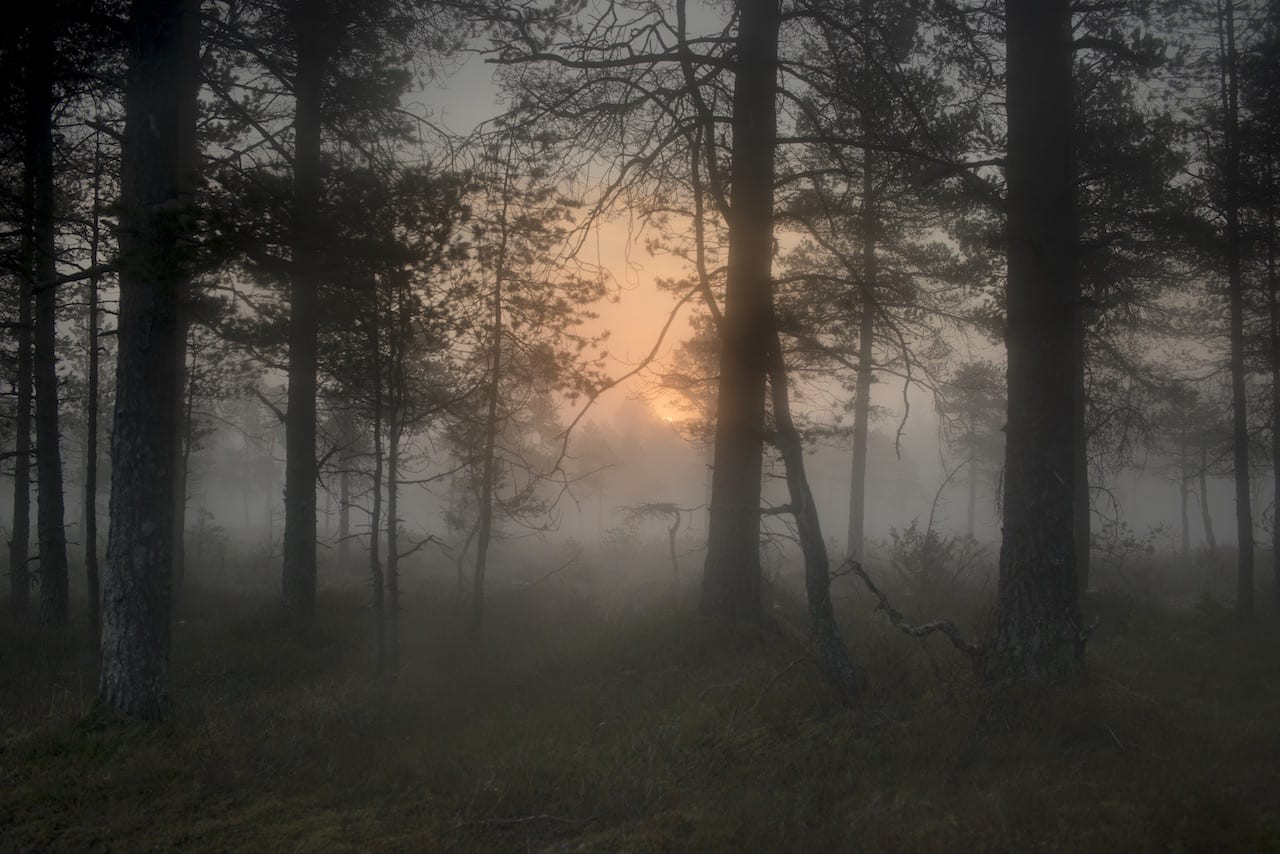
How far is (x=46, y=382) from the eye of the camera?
12.8 m

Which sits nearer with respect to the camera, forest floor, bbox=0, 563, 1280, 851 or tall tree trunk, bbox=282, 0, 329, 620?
forest floor, bbox=0, 563, 1280, 851

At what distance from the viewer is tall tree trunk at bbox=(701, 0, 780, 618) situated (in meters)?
10.2

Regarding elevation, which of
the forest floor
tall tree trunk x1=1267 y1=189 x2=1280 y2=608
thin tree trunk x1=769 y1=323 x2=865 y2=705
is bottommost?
the forest floor

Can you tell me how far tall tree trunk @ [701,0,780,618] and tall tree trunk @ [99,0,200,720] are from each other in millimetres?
6490

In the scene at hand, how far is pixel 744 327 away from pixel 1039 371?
11.5 feet

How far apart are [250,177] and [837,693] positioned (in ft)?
29.5

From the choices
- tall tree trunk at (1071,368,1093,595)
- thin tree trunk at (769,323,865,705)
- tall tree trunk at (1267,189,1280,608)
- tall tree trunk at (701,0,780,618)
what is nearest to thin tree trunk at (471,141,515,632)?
tall tree trunk at (701,0,780,618)

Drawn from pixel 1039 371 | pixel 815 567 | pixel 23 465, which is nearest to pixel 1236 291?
pixel 1039 371

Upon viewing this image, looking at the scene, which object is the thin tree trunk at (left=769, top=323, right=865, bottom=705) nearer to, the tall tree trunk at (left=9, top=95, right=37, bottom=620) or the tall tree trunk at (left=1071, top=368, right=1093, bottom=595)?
the tall tree trunk at (left=1071, top=368, right=1093, bottom=595)

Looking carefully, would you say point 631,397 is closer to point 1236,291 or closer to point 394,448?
point 394,448

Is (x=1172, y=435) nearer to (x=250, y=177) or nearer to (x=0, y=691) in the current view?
(x=250, y=177)

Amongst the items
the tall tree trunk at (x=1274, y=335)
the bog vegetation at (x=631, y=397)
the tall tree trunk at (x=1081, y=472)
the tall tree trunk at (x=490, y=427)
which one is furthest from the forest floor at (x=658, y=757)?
the tall tree trunk at (x=1274, y=335)

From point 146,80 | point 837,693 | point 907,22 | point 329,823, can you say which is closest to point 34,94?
point 146,80

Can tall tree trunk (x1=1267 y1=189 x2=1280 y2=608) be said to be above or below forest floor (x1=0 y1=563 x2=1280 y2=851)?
above
